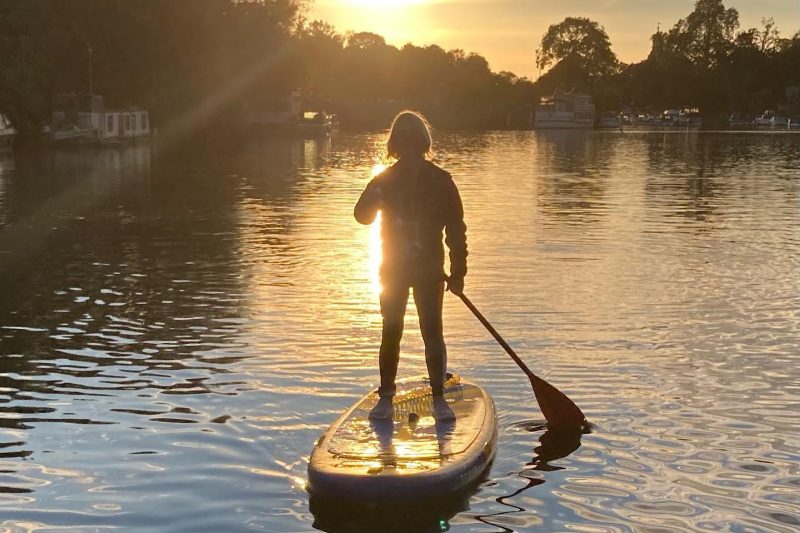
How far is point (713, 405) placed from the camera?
912 centimetres

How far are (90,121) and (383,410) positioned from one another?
192 feet

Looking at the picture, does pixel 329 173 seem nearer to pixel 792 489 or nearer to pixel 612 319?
pixel 612 319

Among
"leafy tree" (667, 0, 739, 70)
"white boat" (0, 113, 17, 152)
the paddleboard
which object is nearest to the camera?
the paddleboard

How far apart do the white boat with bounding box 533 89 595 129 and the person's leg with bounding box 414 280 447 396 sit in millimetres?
134728

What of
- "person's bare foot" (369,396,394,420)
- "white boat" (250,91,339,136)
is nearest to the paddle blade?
"person's bare foot" (369,396,394,420)

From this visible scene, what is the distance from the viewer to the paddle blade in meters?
8.29

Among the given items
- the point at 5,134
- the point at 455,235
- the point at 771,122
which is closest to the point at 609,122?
the point at 771,122

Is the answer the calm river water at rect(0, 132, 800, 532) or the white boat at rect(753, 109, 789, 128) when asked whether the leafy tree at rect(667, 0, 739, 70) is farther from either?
the calm river water at rect(0, 132, 800, 532)

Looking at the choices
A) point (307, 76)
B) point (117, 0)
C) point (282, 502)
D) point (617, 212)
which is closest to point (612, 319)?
point (282, 502)

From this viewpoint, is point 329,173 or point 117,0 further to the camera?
point 117,0

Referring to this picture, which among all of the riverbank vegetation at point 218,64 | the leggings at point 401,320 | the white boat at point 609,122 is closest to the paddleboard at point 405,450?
the leggings at point 401,320

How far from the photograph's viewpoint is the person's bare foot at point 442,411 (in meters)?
7.56

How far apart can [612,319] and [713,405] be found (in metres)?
3.79

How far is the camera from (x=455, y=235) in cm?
764
